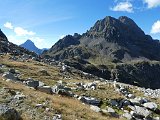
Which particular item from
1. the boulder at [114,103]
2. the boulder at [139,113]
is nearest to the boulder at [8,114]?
the boulder at [139,113]

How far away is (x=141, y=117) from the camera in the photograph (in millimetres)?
32438

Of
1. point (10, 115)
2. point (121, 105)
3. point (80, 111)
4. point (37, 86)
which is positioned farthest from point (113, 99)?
point (10, 115)

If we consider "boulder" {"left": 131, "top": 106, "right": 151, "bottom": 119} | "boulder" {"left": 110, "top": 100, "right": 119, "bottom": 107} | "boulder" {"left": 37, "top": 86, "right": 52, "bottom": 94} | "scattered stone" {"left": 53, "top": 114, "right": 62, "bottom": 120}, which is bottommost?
"boulder" {"left": 131, "top": 106, "right": 151, "bottom": 119}

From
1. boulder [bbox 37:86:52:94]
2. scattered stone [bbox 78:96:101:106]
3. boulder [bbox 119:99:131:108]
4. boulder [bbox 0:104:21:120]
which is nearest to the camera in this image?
boulder [bbox 0:104:21:120]

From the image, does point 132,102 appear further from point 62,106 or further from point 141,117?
point 62,106

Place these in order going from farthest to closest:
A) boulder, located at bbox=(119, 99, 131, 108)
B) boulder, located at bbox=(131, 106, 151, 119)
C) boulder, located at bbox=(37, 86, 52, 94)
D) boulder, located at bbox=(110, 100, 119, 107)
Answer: boulder, located at bbox=(119, 99, 131, 108), boulder, located at bbox=(110, 100, 119, 107), boulder, located at bbox=(131, 106, 151, 119), boulder, located at bbox=(37, 86, 52, 94)

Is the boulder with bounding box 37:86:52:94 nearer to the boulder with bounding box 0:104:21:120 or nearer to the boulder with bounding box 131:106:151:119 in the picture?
the boulder with bounding box 131:106:151:119

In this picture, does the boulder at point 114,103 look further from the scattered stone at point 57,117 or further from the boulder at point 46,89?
the scattered stone at point 57,117

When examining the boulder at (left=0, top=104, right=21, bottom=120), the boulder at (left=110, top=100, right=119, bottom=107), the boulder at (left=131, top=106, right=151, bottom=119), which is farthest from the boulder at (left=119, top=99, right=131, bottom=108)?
the boulder at (left=0, top=104, right=21, bottom=120)

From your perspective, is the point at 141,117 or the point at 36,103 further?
the point at 141,117

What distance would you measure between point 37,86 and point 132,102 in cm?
1263

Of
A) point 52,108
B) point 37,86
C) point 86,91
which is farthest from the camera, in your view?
point 86,91

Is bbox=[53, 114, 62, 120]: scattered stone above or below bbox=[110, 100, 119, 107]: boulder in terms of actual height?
above

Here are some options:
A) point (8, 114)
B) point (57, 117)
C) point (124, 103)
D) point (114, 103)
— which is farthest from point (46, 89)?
point (8, 114)
